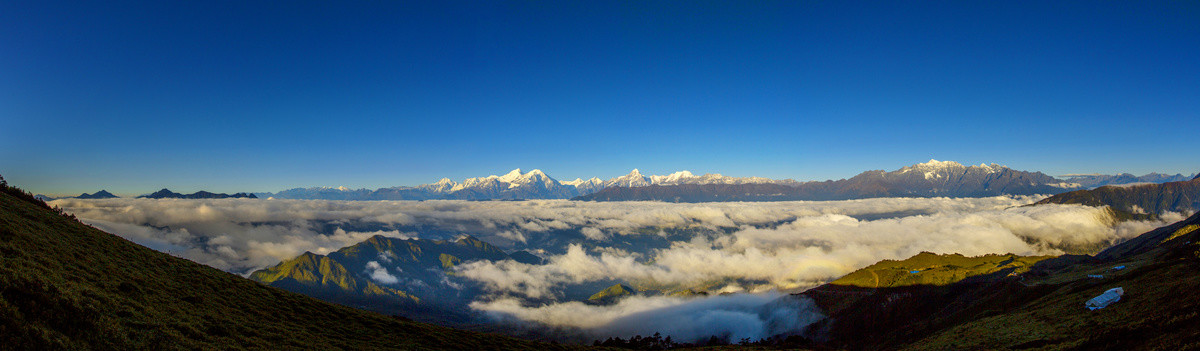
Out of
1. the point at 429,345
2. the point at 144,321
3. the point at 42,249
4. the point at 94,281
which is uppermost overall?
the point at 42,249

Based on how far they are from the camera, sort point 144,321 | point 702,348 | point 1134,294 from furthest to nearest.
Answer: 1. point 702,348
2. point 1134,294
3. point 144,321

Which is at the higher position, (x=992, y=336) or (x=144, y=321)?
(x=144, y=321)

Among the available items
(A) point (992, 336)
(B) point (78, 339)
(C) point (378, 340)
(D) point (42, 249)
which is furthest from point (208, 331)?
(A) point (992, 336)

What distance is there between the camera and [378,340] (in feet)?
170

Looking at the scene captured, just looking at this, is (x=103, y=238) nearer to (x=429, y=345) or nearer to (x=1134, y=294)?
(x=429, y=345)

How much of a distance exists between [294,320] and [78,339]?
29.0m

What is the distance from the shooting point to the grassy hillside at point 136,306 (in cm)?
2188

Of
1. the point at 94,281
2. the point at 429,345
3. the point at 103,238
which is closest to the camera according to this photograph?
the point at 94,281

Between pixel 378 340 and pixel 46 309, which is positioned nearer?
pixel 46 309

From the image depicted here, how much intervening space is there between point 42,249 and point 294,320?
68.3ft

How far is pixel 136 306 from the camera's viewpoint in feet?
101

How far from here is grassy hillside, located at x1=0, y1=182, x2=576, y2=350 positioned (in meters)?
21.9

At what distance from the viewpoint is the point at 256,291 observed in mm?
53031

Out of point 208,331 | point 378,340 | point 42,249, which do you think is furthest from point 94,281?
point 378,340
